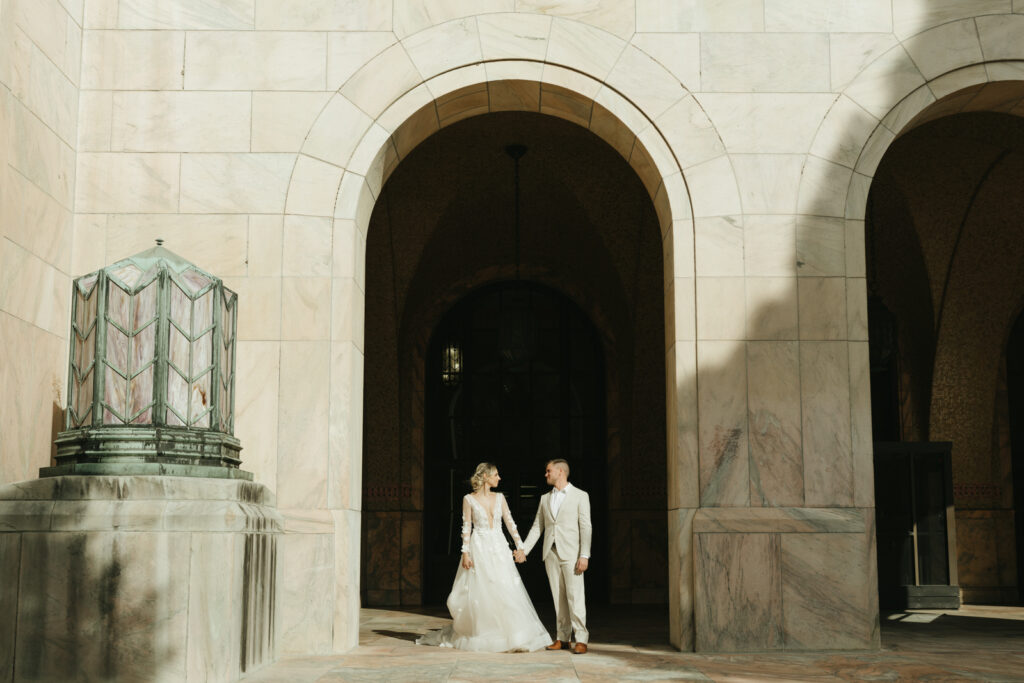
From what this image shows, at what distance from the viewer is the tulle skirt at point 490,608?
29.2 ft

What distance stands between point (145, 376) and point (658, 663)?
13.9ft

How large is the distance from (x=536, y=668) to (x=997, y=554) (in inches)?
394

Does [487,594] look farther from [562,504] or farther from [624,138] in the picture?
[624,138]

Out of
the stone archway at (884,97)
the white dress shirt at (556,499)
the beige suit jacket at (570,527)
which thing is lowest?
the beige suit jacket at (570,527)

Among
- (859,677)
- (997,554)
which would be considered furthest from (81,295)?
(997,554)

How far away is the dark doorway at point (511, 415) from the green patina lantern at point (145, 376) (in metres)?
8.23

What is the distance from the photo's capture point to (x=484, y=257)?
50.4ft

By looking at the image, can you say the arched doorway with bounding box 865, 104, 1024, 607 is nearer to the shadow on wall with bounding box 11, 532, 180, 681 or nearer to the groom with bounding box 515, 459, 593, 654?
the groom with bounding box 515, 459, 593, 654

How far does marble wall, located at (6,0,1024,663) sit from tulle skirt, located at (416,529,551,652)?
46.2 inches

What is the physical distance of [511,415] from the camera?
1548 centimetres

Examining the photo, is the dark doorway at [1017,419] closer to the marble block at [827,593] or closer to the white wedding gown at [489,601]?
the marble block at [827,593]

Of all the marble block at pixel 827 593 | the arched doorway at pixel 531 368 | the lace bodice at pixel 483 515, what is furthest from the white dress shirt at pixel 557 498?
the arched doorway at pixel 531 368

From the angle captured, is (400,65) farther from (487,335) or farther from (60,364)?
(487,335)

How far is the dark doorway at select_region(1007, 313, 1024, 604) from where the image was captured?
14.8m
